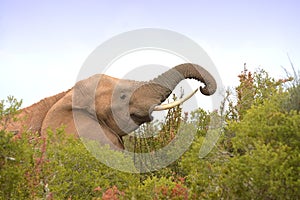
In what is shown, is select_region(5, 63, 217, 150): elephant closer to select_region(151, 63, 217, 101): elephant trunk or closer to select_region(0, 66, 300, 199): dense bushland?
select_region(151, 63, 217, 101): elephant trunk

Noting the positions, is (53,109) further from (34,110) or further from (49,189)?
(49,189)

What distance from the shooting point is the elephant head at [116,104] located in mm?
10469

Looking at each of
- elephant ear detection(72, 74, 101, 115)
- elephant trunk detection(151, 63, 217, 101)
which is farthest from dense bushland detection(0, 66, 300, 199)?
elephant ear detection(72, 74, 101, 115)

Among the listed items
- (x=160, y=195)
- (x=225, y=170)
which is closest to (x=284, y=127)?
(x=225, y=170)

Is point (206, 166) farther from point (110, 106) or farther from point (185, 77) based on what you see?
point (110, 106)

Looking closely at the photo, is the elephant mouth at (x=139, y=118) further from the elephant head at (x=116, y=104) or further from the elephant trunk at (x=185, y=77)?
the elephant trunk at (x=185, y=77)


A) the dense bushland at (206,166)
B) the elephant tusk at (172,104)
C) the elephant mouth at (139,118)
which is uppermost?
the elephant tusk at (172,104)

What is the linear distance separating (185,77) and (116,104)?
1526 millimetres

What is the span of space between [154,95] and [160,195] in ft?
16.1

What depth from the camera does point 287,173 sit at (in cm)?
435

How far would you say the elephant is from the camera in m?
10.5

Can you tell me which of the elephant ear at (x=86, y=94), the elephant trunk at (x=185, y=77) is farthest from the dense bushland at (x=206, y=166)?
the elephant ear at (x=86, y=94)

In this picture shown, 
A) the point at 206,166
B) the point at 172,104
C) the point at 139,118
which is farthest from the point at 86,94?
the point at 206,166

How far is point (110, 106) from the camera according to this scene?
10648 millimetres
